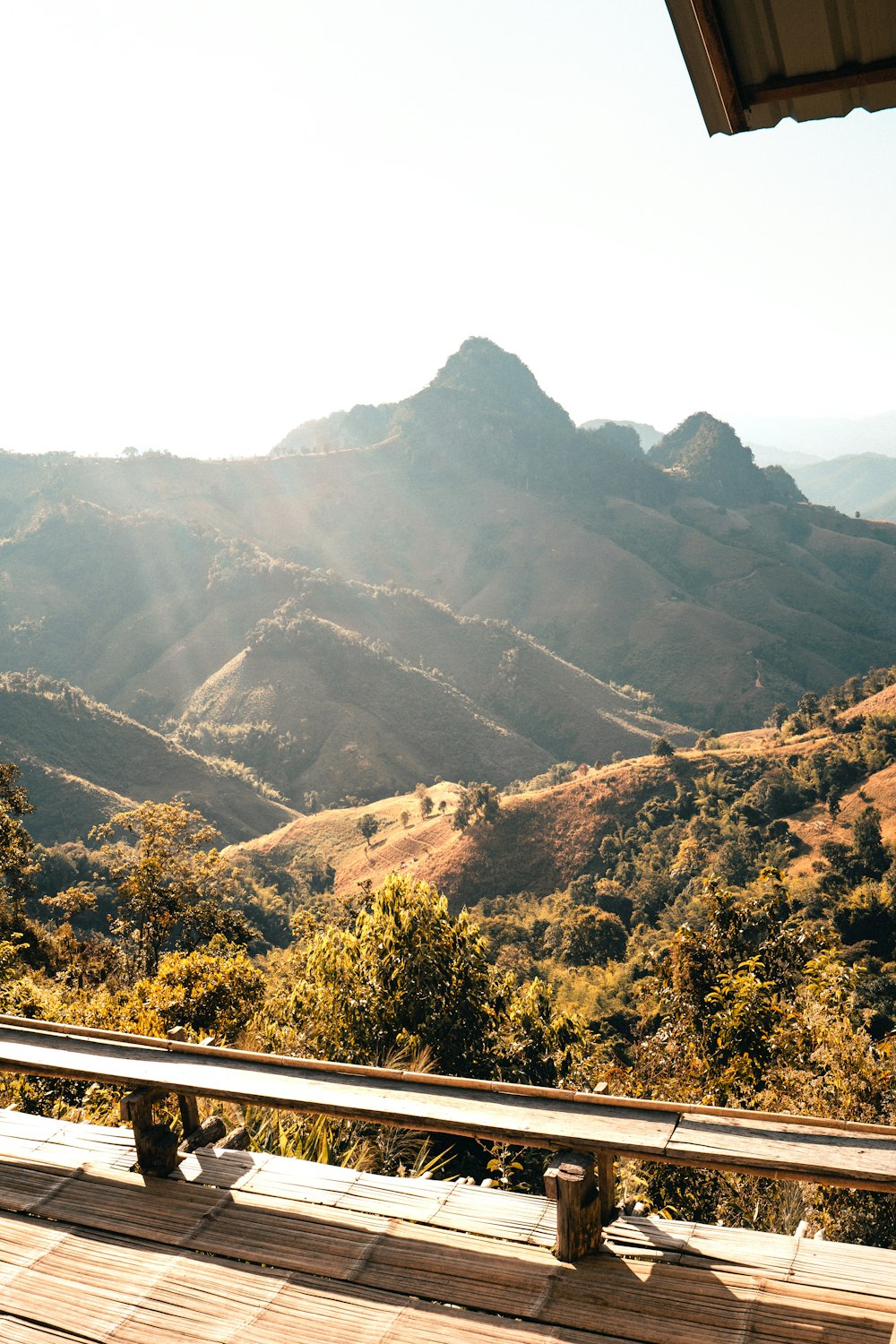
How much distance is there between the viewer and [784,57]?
9.39 ft

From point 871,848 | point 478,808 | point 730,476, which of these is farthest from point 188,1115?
point 730,476

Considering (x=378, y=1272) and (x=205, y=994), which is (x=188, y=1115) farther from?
(x=205, y=994)

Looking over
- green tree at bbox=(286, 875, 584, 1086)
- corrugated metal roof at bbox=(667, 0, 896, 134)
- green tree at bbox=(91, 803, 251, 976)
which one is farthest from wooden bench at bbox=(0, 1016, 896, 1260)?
green tree at bbox=(91, 803, 251, 976)

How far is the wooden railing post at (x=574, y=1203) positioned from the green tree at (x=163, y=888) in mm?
17567

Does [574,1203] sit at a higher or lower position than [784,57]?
lower

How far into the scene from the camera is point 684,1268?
2.47 meters

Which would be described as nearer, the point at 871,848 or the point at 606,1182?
the point at 606,1182

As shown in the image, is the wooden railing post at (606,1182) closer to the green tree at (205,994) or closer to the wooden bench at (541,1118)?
the wooden bench at (541,1118)

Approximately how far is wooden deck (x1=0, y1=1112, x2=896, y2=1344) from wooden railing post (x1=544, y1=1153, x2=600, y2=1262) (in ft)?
0.14

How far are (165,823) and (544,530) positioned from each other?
5683 inches


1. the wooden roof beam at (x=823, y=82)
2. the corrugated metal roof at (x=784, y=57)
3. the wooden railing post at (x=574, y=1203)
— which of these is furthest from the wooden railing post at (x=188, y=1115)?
the wooden roof beam at (x=823, y=82)

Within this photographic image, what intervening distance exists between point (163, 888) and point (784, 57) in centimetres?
1948

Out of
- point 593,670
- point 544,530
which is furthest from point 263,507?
point 593,670

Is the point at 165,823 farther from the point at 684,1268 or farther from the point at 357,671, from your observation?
the point at 357,671
